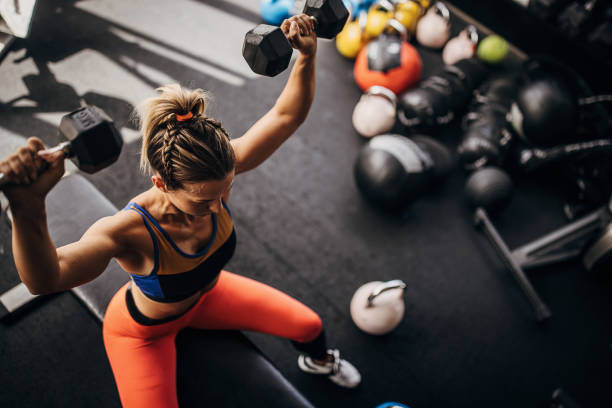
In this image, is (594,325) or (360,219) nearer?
(594,325)

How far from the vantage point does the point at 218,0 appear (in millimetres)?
4094

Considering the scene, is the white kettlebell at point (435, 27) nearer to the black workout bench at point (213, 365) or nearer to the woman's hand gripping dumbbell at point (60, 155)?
the black workout bench at point (213, 365)

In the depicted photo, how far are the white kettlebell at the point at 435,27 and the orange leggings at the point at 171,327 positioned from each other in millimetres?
3027

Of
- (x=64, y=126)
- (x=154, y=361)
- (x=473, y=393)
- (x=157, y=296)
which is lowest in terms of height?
(x=473, y=393)

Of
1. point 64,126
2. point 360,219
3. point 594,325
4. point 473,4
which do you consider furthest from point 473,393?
point 473,4

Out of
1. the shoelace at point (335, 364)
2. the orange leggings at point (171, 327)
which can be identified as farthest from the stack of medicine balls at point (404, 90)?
the orange leggings at point (171, 327)

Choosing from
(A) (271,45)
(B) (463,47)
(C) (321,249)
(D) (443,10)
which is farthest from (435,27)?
(A) (271,45)

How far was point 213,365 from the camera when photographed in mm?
1689

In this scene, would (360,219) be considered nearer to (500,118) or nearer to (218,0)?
(500,118)

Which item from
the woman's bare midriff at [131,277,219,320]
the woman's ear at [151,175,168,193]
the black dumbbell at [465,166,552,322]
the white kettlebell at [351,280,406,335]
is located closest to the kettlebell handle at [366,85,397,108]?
the black dumbbell at [465,166,552,322]

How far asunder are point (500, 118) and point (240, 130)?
1.94m

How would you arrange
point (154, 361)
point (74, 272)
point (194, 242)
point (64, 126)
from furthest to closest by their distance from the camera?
point (154, 361)
point (194, 242)
point (74, 272)
point (64, 126)

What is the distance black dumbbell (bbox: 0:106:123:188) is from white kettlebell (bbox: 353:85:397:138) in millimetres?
2422

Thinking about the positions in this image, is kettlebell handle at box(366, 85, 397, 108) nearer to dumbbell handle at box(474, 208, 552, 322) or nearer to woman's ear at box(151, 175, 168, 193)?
dumbbell handle at box(474, 208, 552, 322)
